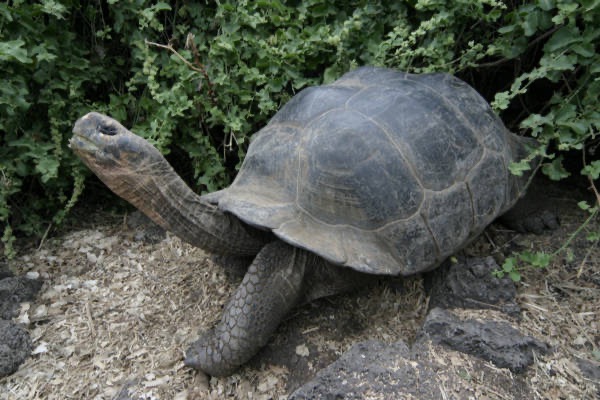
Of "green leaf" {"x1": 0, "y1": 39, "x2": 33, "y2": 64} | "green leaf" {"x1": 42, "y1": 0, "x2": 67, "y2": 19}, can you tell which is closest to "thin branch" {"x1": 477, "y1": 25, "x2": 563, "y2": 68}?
"green leaf" {"x1": 42, "y1": 0, "x2": 67, "y2": 19}

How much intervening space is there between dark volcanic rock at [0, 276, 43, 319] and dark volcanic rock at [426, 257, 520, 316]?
2427 mm

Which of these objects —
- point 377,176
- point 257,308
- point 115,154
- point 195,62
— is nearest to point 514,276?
point 377,176

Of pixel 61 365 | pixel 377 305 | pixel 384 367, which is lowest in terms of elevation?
pixel 61 365

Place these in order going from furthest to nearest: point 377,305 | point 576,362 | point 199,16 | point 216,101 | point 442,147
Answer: point 199,16 < point 216,101 < point 377,305 < point 442,147 < point 576,362

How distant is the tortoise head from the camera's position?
2.02 m

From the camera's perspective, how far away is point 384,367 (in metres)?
1.90

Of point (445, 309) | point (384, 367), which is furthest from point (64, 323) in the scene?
point (445, 309)

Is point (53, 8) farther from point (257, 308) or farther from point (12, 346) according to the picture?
point (257, 308)

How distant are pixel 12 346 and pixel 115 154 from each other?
4.27 feet

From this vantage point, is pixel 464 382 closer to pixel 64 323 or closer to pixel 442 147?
pixel 442 147

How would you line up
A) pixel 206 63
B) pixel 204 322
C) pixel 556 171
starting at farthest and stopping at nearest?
pixel 206 63 → pixel 204 322 → pixel 556 171

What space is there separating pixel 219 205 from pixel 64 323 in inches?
50.4

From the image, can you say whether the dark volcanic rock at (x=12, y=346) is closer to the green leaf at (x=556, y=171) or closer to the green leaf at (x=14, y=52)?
the green leaf at (x=14, y=52)

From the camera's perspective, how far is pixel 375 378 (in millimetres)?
1856
